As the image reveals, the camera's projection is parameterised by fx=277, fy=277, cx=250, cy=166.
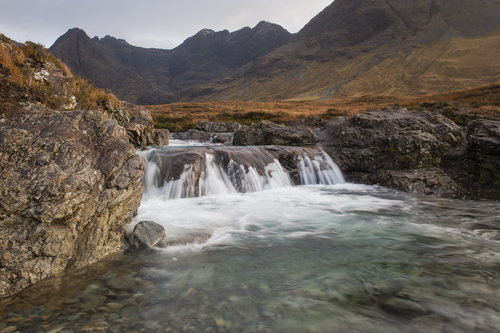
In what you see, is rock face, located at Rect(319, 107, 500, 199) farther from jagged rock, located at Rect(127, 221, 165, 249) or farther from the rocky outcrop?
the rocky outcrop

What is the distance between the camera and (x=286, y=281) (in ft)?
12.7

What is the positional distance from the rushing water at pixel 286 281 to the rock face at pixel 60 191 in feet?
1.03

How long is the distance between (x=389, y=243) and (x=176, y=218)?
4.61 metres

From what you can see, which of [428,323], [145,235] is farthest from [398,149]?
[145,235]

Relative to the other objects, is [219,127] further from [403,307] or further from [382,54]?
[382,54]

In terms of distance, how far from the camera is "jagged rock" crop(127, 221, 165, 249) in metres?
4.83

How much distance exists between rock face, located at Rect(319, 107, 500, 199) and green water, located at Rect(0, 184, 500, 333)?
3.67 m

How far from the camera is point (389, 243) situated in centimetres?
541

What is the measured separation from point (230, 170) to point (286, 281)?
22.3ft

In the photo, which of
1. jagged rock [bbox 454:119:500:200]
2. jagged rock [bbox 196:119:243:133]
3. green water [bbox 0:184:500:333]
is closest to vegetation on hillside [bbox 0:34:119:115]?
green water [bbox 0:184:500:333]

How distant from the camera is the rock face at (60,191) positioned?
11.4 ft

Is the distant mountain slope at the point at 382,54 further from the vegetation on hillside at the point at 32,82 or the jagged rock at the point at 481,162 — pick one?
the vegetation on hillside at the point at 32,82

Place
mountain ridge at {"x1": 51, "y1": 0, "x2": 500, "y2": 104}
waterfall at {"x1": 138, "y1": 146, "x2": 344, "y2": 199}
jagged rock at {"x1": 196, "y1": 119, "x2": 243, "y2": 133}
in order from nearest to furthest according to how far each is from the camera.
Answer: waterfall at {"x1": 138, "y1": 146, "x2": 344, "y2": 199} < jagged rock at {"x1": 196, "y1": 119, "x2": 243, "y2": 133} < mountain ridge at {"x1": 51, "y1": 0, "x2": 500, "y2": 104}

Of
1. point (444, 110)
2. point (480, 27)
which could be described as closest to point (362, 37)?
point (480, 27)
